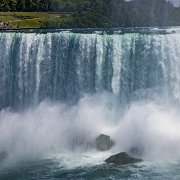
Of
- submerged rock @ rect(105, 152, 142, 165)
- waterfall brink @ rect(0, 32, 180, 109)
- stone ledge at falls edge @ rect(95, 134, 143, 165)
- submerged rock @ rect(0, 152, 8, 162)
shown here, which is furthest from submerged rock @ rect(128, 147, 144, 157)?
submerged rock @ rect(0, 152, 8, 162)

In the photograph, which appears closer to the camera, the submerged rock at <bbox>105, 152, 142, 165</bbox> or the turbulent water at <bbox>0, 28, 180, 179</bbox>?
the submerged rock at <bbox>105, 152, 142, 165</bbox>

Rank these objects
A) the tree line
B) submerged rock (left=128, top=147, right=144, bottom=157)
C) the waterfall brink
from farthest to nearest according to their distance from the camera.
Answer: the tree line < the waterfall brink < submerged rock (left=128, top=147, right=144, bottom=157)

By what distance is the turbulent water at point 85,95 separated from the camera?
27.3 meters

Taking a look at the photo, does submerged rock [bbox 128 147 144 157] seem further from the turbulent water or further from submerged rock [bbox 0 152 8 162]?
submerged rock [bbox 0 152 8 162]

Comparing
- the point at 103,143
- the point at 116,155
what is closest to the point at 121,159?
the point at 116,155

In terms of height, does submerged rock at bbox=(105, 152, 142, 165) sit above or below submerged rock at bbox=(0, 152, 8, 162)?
below

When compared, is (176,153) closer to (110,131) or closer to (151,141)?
(151,141)

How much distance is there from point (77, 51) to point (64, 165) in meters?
8.75

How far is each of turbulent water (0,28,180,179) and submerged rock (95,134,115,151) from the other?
0.41 meters

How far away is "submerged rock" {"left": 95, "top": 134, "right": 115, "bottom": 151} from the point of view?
87.8 ft

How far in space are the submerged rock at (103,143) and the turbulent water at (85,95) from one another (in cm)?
41

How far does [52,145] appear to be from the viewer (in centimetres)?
2831

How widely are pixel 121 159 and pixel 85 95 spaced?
6.82 m

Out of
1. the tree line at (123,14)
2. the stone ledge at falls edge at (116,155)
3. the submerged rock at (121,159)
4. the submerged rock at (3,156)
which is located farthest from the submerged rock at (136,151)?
the tree line at (123,14)
